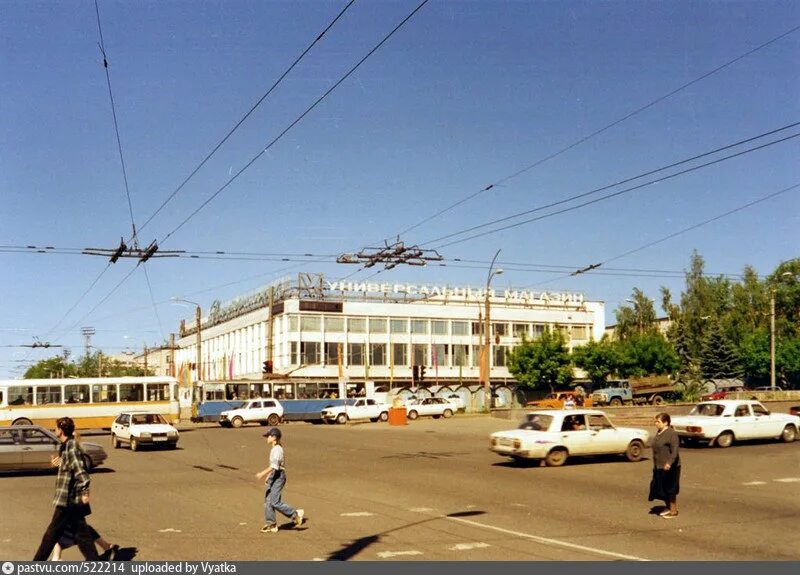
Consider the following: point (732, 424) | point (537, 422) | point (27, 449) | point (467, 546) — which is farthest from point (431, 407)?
point (467, 546)

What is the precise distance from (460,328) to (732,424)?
6090 centimetres

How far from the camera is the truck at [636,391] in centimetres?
6338

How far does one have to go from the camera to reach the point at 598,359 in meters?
72.7

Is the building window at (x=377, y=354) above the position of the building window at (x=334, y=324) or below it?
below

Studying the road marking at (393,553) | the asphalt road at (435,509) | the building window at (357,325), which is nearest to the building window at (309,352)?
the building window at (357,325)

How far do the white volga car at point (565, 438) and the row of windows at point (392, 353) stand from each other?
55425mm

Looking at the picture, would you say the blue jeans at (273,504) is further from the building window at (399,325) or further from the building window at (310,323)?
Answer: the building window at (399,325)

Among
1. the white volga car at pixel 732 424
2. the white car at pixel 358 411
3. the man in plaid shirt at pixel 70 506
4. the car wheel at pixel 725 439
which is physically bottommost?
the white car at pixel 358 411

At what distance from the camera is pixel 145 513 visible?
44.5 feet

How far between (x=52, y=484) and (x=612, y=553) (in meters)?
13.7

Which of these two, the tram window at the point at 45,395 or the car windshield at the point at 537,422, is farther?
the tram window at the point at 45,395

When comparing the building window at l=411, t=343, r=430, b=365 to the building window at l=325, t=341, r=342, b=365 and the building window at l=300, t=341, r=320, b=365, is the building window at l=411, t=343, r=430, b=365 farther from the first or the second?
the building window at l=300, t=341, r=320, b=365
